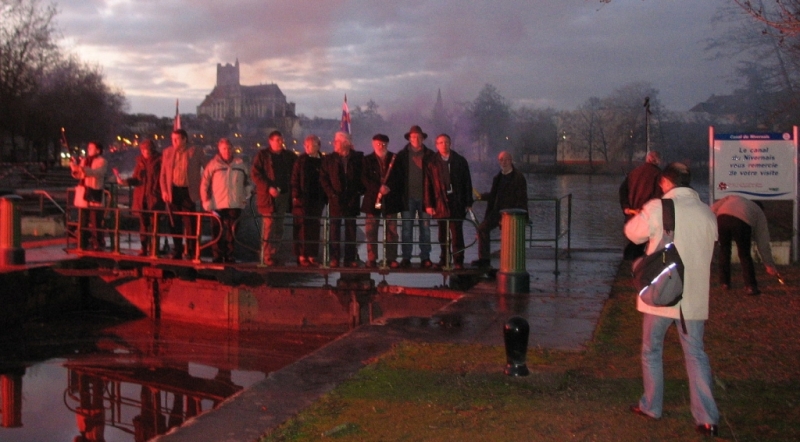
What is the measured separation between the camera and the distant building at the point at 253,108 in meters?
37.1

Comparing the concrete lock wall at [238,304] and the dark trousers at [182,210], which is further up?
the dark trousers at [182,210]

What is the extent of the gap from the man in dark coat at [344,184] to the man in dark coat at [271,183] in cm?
75

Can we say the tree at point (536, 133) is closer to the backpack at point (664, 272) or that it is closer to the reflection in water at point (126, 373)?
the reflection in water at point (126, 373)

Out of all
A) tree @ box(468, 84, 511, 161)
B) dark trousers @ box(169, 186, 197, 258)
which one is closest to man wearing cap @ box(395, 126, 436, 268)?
dark trousers @ box(169, 186, 197, 258)

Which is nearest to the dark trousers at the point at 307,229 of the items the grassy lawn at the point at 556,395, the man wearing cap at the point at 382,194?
the man wearing cap at the point at 382,194

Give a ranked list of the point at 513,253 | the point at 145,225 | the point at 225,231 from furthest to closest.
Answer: the point at 145,225
the point at 225,231
the point at 513,253

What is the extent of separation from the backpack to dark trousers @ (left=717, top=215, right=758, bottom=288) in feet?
19.0

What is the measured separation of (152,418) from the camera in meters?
8.38

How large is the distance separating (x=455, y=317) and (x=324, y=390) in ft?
10.6

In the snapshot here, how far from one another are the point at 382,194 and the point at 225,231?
8.43 feet

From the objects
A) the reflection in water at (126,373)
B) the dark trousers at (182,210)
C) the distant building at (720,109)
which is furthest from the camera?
the distant building at (720,109)

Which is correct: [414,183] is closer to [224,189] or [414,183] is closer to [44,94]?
[224,189]

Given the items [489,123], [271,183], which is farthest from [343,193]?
[489,123]

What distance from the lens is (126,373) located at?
10.2 m
